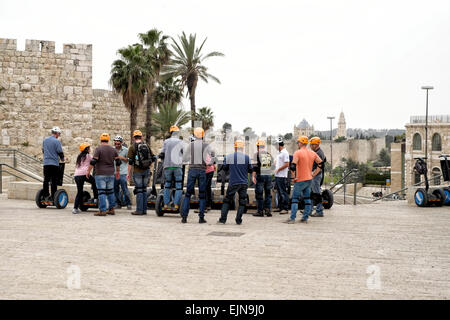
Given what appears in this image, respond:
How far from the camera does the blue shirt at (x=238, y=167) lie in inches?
400

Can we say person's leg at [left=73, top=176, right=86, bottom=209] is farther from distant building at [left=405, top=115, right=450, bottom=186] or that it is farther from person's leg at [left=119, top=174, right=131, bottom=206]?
distant building at [left=405, top=115, right=450, bottom=186]

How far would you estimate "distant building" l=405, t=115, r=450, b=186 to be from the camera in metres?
64.7

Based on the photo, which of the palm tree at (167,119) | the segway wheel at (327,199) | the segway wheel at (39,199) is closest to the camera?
the segway wheel at (39,199)

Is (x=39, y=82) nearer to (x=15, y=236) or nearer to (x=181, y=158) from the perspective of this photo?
(x=181, y=158)

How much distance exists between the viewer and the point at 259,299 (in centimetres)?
470

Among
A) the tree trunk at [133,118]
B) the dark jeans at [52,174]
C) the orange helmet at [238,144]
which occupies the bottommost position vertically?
the dark jeans at [52,174]

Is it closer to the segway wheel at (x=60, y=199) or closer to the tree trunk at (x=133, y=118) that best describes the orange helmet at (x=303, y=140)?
the segway wheel at (x=60, y=199)

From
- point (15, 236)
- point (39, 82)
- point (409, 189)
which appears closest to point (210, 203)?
point (15, 236)

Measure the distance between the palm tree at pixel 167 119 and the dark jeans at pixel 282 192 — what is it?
21.3 meters

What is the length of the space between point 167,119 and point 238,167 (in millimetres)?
23696

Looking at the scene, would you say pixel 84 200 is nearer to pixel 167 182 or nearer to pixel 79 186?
pixel 79 186

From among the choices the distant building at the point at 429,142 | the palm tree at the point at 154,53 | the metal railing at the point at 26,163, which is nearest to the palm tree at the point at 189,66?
the palm tree at the point at 154,53

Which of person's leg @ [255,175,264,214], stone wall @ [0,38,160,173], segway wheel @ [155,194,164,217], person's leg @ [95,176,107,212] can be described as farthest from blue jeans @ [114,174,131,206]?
stone wall @ [0,38,160,173]

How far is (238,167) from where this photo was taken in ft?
33.3
